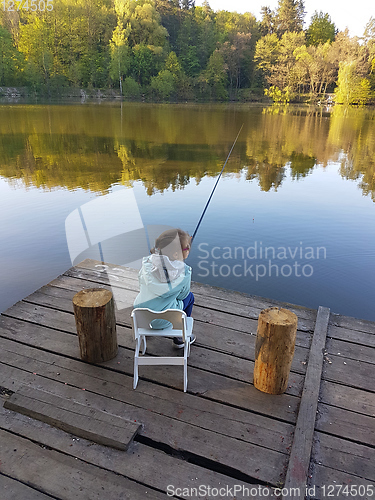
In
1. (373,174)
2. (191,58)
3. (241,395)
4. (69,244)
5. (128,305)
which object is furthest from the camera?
(191,58)

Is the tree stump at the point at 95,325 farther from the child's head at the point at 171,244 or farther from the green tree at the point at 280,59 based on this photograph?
the green tree at the point at 280,59

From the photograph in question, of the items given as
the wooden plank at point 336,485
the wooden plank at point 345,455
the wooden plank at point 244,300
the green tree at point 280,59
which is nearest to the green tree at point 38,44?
the green tree at point 280,59

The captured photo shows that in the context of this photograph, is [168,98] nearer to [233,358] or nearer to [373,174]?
[373,174]

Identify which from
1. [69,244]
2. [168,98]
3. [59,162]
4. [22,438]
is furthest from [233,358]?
[168,98]

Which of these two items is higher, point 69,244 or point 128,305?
point 128,305

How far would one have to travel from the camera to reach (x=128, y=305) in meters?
3.46

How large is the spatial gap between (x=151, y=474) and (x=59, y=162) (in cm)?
1145

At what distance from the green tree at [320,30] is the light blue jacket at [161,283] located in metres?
67.2

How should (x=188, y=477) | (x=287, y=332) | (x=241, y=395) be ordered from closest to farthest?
(x=188, y=477) < (x=287, y=332) < (x=241, y=395)

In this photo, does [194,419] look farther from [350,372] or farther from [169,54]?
[169,54]

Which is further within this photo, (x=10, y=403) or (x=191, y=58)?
(x=191, y=58)

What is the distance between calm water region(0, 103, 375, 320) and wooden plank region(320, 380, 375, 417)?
227 centimetres

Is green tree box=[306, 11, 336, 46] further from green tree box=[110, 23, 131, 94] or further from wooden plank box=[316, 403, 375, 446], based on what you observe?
wooden plank box=[316, 403, 375, 446]

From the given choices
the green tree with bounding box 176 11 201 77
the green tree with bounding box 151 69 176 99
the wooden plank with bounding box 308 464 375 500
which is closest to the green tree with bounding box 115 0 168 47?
the green tree with bounding box 176 11 201 77
